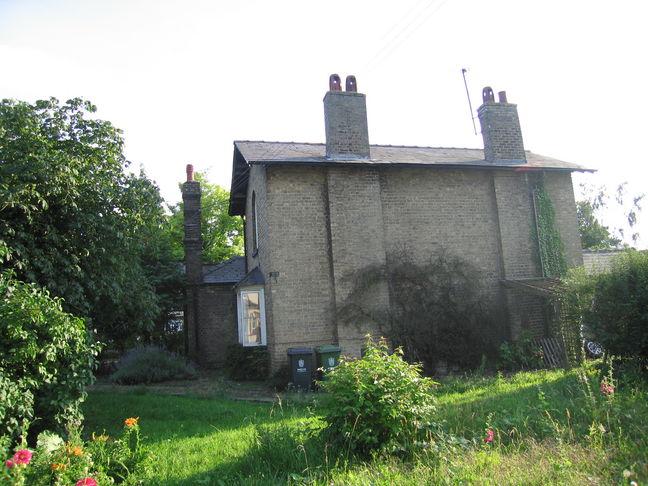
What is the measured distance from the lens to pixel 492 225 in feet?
47.1

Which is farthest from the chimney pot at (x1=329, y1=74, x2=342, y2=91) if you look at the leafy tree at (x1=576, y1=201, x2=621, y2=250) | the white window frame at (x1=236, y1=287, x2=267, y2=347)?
the leafy tree at (x1=576, y1=201, x2=621, y2=250)

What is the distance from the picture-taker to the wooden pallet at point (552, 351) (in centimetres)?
1283

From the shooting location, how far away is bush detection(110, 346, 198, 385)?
45.4 feet

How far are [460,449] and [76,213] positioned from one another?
671 centimetres

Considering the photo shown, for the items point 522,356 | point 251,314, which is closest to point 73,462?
point 251,314

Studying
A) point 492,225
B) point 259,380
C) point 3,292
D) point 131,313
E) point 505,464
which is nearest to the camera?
point 505,464

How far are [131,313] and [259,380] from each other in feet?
17.1

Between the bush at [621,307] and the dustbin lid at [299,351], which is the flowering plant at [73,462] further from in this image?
the bush at [621,307]

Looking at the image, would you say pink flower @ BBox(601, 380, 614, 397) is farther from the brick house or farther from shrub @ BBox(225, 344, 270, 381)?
shrub @ BBox(225, 344, 270, 381)

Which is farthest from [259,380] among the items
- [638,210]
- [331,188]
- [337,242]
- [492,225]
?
[638,210]

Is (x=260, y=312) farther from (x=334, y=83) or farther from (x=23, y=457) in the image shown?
(x=23, y=457)

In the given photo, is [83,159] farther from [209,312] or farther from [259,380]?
[209,312]

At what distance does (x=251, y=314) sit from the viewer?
46.4 feet

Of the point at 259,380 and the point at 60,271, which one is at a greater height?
the point at 60,271
